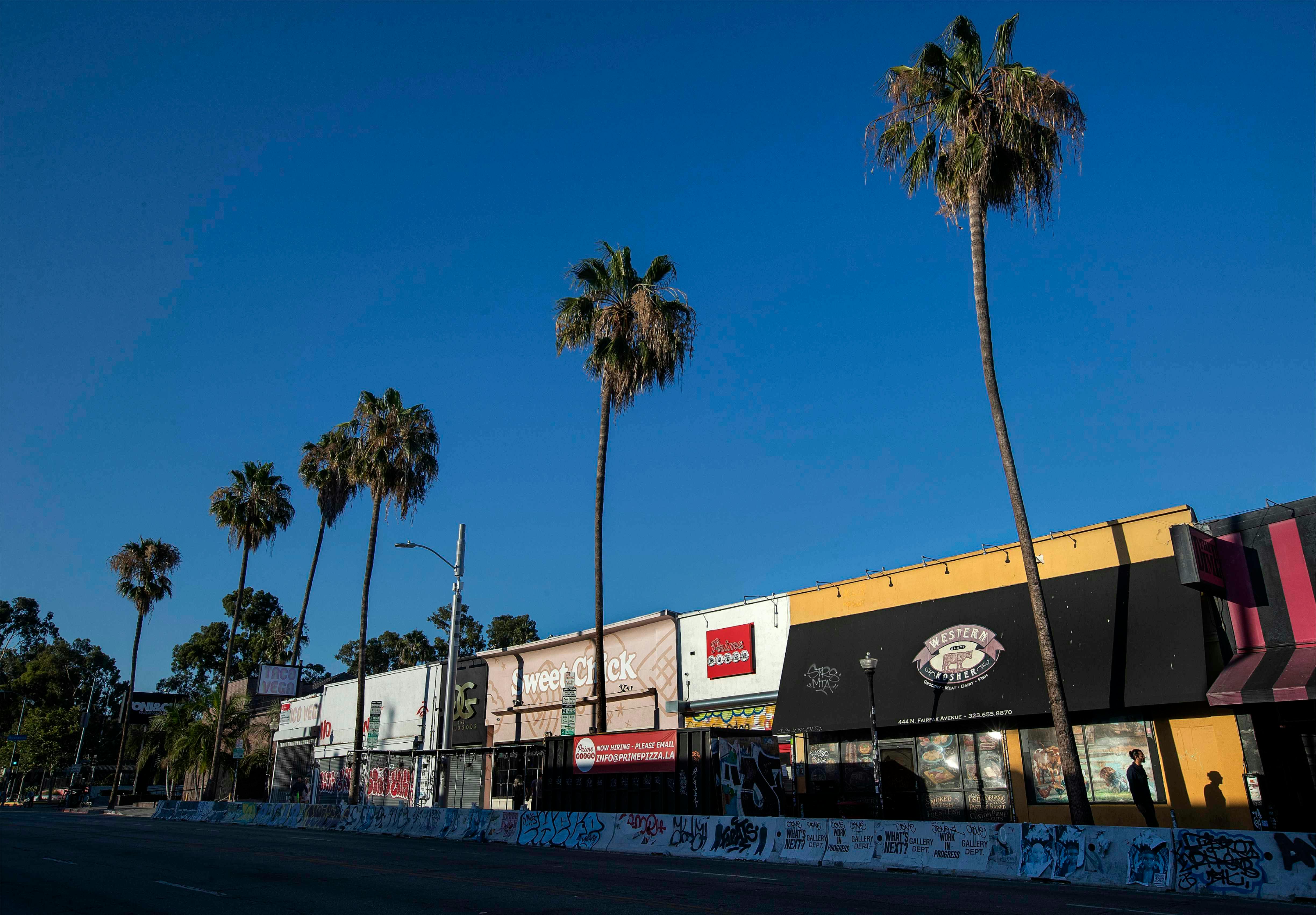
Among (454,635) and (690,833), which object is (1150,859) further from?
(454,635)

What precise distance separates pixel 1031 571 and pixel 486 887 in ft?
40.6

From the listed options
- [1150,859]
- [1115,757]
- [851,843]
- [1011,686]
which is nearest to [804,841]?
[851,843]

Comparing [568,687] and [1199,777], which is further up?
[568,687]

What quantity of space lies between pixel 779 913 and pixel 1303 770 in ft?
46.7

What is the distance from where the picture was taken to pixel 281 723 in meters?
50.7

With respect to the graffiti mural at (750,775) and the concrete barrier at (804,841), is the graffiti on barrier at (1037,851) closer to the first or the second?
the concrete barrier at (804,841)

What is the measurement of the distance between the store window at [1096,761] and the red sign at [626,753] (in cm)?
860

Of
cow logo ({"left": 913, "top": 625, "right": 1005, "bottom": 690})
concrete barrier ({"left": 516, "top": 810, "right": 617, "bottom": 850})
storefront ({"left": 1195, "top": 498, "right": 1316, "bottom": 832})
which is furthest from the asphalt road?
cow logo ({"left": 913, "top": 625, "right": 1005, "bottom": 690})

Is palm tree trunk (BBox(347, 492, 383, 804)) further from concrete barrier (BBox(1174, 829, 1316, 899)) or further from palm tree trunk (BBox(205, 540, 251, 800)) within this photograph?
concrete barrier (BBox(1174, 829, 1316, 899))

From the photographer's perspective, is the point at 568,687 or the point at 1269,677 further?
the point at 568,687

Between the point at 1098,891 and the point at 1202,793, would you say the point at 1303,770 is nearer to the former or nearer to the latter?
the point at 1202,793

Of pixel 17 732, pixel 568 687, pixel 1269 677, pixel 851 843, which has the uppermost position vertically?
pixel 568 687

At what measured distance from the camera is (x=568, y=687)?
1261 inches

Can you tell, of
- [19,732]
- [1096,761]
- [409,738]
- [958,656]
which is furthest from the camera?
[19,732]
